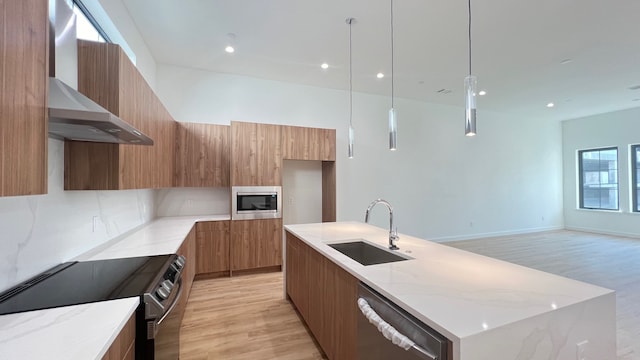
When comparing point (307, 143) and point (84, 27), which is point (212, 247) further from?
point (84, 27)

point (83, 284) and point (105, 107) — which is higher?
point (105, 107)

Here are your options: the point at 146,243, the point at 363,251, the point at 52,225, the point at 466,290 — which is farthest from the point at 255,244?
the point at 466,290

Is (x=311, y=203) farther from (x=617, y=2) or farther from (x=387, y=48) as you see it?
(x=617, y=2)

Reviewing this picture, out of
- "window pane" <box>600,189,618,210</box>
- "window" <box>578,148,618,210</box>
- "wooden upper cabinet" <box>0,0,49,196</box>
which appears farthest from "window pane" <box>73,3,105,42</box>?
"window pane" <box>600,189,618,210</box>

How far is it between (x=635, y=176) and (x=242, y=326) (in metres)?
9.38

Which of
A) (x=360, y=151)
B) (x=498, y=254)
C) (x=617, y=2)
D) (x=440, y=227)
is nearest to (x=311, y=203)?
(x=360, y=151)

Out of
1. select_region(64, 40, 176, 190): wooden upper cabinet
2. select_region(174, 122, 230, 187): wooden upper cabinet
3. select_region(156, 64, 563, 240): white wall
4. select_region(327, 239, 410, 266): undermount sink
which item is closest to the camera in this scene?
select_region(64, 40, 176, 190): wooden upper cabinet

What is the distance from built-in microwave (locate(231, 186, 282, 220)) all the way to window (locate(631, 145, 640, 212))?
8563mm

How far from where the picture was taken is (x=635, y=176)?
6270 mm

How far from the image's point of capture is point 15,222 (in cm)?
132

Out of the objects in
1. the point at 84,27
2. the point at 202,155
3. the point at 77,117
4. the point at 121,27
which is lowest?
the point at 77,117

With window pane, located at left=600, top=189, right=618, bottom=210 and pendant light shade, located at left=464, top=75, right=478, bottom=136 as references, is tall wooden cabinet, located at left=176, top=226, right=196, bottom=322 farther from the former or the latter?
window pane, located at left=600, top=189, right=618, bottom=210

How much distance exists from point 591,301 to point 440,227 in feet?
17.1

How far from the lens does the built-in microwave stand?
3903 millimetres
